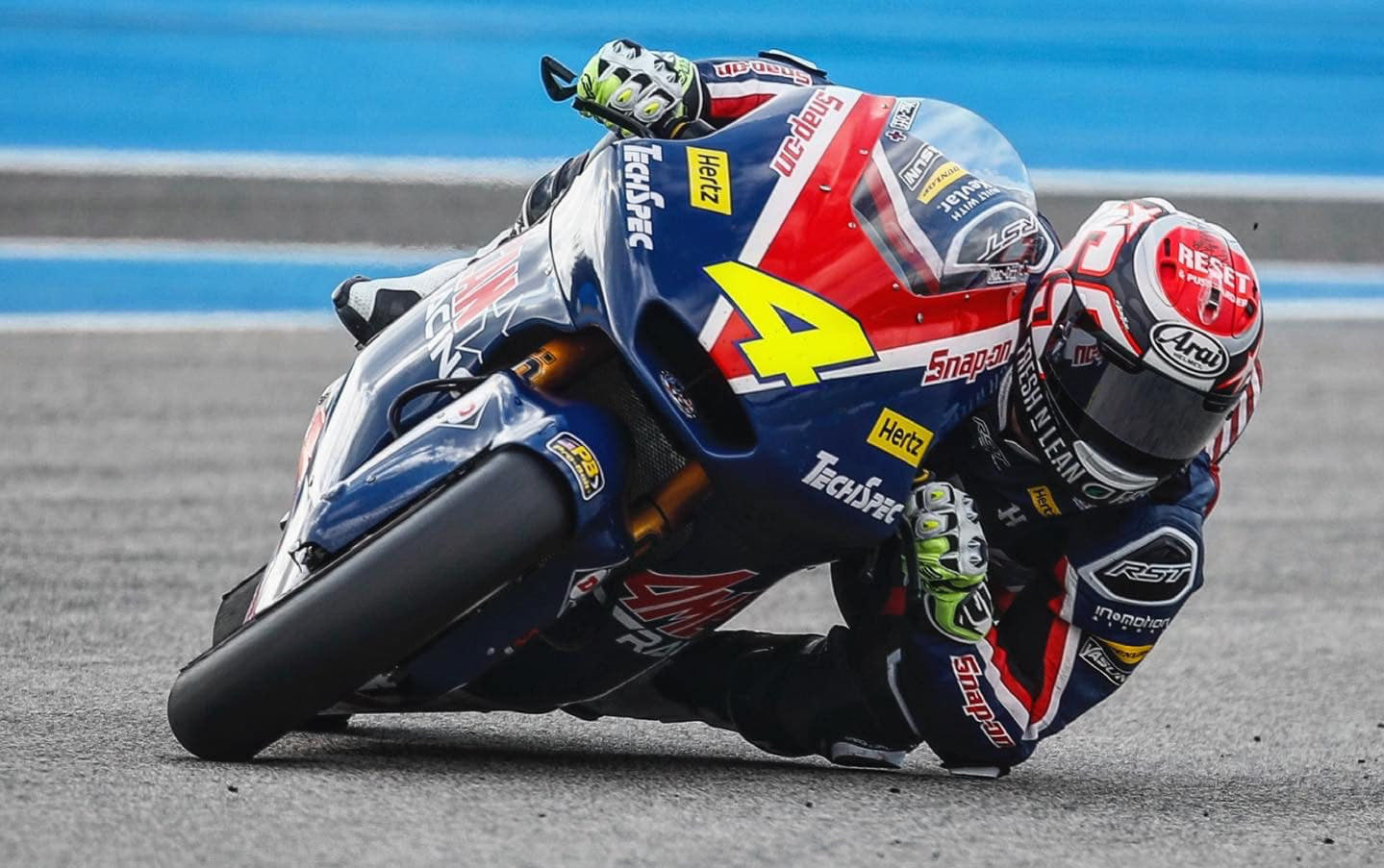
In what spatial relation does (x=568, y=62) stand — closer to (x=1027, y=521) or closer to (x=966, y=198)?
(x=1027, y=521)

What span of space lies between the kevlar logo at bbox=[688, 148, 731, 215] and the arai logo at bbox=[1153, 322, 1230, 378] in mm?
863

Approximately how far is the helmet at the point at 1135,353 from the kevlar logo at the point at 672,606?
0.65 m

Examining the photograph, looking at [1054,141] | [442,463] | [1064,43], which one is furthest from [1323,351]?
[442,463]

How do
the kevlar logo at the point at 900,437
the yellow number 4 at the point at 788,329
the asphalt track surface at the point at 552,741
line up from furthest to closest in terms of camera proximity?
1. the kevlar logo at the point at 900,437
2. the yellow number 4 at the point at 788,329
3. the asphalt track surface at the point at 552,741

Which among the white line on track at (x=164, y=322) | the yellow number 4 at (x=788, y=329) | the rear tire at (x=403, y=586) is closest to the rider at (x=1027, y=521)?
the yellow number 4 at (x=788, y=329)

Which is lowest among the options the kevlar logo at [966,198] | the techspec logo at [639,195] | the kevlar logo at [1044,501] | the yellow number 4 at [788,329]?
the kevlar logo at [1044,501]

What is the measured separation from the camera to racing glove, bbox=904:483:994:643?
12.7 ft

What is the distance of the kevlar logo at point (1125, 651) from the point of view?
4.30m

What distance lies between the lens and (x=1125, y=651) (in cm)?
431

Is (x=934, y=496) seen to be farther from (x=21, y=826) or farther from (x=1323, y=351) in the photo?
(x=1323, y=351)

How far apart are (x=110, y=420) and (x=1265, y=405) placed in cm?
518

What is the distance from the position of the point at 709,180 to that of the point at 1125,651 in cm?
145

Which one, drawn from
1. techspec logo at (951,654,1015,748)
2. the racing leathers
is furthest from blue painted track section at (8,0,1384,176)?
techspec logo at (951,654,1015,748)

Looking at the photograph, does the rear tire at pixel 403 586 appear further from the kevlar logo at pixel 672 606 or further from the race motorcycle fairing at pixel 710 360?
the kevlar logo at pixel 672 606
